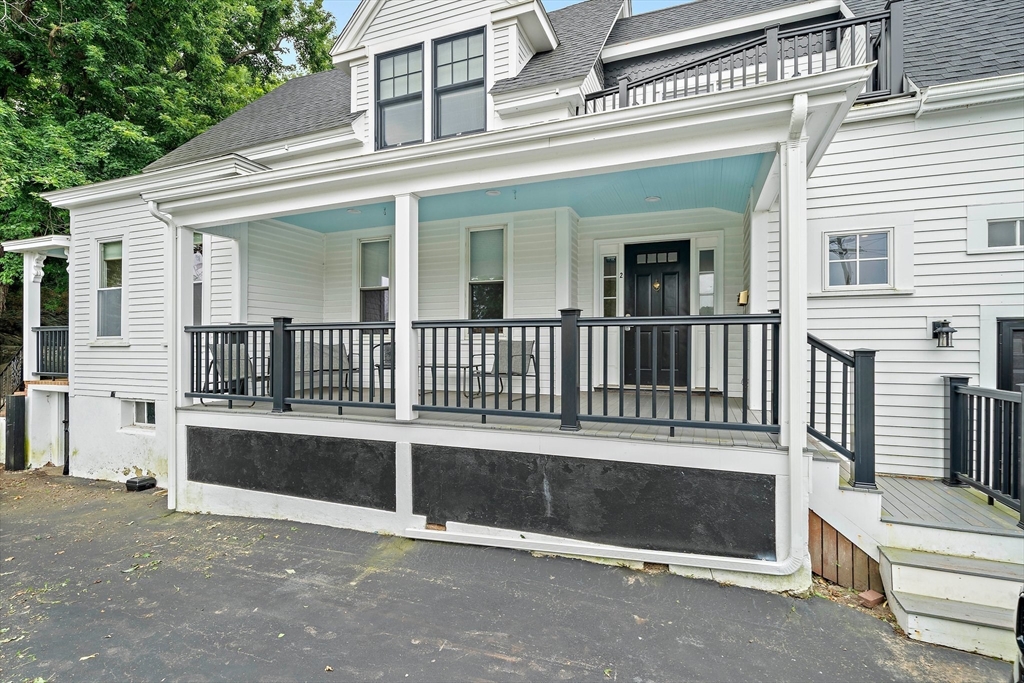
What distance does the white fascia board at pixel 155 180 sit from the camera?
21.6ft

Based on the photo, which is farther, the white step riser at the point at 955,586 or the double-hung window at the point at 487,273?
the double-hung window at the point at 487,273

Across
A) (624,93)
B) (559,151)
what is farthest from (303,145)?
(559,151)

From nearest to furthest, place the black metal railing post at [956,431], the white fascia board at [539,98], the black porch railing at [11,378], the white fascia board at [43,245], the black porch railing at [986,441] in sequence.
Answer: the black porch railing at [986,441] < the black metal railing post at [956,431] < the white fascia board at [539,98] < the white fascia board at [43,245] < the black porch railing at [11,378]

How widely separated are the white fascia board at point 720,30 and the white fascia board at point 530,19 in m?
0.94

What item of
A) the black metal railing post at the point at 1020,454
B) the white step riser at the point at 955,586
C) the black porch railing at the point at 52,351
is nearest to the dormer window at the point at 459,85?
the black metal railing post at the point at 1020,454

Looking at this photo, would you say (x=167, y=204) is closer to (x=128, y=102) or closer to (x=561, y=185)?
(x=561, y=185)

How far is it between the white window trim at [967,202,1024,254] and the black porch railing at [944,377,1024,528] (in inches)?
50.1

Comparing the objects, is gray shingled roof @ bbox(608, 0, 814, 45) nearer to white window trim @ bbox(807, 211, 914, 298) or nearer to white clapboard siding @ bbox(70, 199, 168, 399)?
white window trim @ bbox(807, 211, 914, 298)

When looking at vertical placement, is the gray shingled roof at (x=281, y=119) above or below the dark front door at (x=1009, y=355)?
above

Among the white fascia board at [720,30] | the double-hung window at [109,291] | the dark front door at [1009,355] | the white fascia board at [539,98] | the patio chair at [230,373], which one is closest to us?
the dark front door at [1009,355]

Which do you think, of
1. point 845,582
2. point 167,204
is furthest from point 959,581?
point 167,204

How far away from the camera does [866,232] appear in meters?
4.68

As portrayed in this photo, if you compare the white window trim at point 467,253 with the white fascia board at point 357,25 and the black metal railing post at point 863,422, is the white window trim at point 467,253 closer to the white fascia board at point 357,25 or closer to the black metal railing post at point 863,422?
the white fascia board at point 357,25

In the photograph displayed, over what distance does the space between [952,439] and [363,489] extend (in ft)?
17.1
